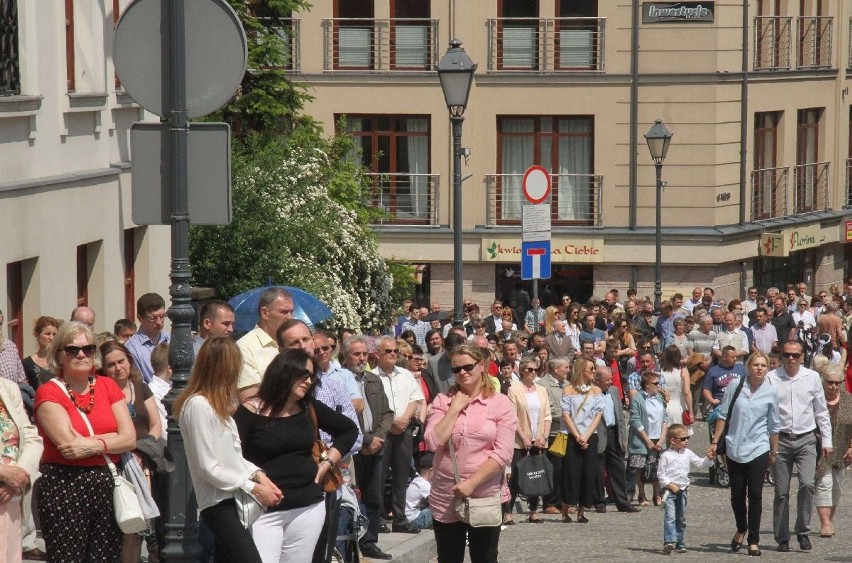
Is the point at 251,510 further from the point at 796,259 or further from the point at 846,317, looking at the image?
the point at 796,259

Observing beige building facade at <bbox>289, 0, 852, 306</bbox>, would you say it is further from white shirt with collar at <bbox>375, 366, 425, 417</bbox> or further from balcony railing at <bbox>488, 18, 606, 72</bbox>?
white shirt with collar at <bbox>375, 366, 425, 417</bbox>

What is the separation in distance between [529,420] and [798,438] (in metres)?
2.79

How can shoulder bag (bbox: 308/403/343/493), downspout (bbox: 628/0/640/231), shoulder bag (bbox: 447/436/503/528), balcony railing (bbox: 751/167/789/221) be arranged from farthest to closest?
balcony railing (bbox: 751/167/789/221) < downspout (bbox: 628/0/640/231) < shoulder bag (bbox: 447/436/503/528) < shoulder bag (bbox: 308/403/343/493)

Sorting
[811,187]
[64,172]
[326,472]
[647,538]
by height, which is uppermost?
[64,172]

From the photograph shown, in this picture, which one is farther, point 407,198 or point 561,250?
point 407,198

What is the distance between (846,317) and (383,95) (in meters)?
11.3

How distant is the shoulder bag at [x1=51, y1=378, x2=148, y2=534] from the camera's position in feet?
27.8

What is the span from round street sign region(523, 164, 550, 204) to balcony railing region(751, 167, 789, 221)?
1858 cm

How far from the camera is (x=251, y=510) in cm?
775

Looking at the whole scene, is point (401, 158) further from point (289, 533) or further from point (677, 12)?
point (289, 533)

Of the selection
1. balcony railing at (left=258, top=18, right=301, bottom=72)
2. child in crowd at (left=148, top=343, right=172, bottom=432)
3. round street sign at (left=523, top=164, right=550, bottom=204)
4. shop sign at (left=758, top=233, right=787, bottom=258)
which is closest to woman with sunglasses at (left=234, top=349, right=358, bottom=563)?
child in crowd at (left=148, top=343, right=172, bottom=432)

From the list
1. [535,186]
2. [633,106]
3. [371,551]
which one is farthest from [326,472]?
[633,106]

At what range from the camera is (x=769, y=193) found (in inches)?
1531

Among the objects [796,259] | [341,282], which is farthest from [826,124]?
[341,282]
